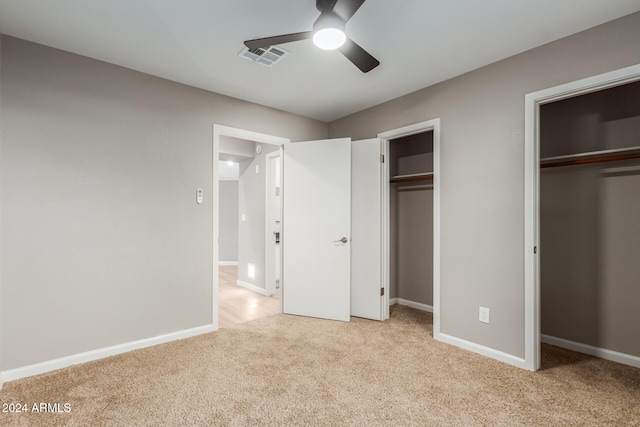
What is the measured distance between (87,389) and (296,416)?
4.85 feet

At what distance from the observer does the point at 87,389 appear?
6.78 feet

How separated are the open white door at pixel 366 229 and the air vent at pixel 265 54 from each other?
138 cm

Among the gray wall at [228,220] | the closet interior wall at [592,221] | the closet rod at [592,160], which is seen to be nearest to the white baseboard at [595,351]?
the closet interior wall at [592,221]

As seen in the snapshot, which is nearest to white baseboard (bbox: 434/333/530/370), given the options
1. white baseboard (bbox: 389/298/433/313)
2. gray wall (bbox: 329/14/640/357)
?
gray wall (bbox: 329/14/640/357)

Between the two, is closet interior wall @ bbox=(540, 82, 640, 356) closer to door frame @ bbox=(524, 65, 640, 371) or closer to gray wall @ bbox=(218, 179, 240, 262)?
door frame @ bbox=(524, 65, 640, 371)

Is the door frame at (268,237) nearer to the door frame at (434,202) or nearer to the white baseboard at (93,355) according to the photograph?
the white baseboard at (93,355)

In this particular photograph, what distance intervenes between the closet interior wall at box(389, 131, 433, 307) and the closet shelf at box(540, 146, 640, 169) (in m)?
1.18

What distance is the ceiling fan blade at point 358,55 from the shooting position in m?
1.79

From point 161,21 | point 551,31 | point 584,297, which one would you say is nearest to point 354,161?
point 551,31

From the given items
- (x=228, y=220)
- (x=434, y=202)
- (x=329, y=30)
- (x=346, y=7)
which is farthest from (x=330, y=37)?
(x=228, y=220)

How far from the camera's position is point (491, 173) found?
256 cm

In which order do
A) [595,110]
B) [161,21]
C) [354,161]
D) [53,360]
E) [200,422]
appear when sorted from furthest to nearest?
[354,161]
[595,110]
[53,360]
[161,21]
[200,422]

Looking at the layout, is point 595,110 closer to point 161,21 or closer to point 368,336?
point 368,336

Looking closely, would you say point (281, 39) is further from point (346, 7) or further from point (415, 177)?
point (415, 177)
